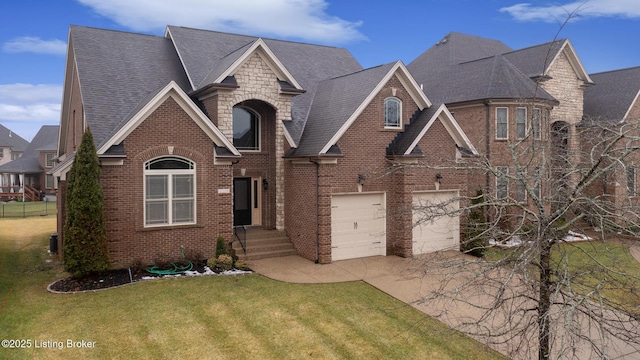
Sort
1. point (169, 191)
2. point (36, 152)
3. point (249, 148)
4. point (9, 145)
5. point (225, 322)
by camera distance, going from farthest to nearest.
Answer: point (9, 145) < point (36, 152) < point (249, 148) < point (169, 191) < point (225, 322)

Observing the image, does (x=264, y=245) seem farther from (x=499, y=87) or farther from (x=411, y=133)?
(x=499, y=87)

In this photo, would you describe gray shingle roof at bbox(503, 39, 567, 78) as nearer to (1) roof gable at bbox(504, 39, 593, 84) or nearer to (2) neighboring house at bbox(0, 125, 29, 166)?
(1) roof gable at bbox(504, 39, 593, 84)

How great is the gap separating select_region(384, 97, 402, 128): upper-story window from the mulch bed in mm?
10254

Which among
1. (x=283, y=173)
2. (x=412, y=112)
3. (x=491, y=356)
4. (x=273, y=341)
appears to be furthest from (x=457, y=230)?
(x=273, y=341)

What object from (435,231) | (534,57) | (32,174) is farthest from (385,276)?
(32,174)

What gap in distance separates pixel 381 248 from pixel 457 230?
3.74 meters

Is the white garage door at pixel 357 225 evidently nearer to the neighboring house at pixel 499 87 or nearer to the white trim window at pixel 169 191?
the neighboring house at pixel 499 87

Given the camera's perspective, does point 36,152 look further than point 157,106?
Yes

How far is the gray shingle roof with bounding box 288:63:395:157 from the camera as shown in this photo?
17.3 meters

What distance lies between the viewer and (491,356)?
9.41 metres

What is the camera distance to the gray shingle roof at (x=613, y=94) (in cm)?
2886

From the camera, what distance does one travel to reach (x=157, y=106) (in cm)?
1520

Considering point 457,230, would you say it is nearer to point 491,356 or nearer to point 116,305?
point 491,356

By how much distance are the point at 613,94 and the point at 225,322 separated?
30.4m
